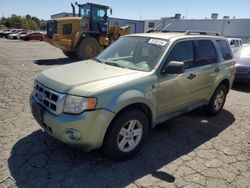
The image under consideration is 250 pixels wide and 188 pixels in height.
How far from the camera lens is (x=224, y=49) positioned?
18.4 feet

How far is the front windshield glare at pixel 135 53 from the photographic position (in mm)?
4012

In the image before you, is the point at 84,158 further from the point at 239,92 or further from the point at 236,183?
the point at 239,92

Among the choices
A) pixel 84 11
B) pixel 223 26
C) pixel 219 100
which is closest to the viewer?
pixel 219 100

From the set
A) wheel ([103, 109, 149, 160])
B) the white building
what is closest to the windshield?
wheel ([103, 109, 149, 160])

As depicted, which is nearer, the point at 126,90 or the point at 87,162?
the point at 126,90

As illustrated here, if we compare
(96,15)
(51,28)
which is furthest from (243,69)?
(51,28)

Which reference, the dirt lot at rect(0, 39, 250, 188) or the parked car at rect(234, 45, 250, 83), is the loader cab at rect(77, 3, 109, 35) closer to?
the parked car at rect(234, 45, 250, 83)

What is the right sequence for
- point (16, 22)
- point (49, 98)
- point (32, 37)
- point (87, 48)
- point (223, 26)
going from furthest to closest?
1. point (16, 22)
2. point (223, 26)
3. point (32, 37)
4. point (87, 48)
5. point (49, 98)

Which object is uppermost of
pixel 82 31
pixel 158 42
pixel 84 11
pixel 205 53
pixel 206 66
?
pixel 84 11

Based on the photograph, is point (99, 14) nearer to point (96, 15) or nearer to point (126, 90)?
point (96, 15)

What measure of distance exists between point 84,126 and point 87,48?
11129 millimetres

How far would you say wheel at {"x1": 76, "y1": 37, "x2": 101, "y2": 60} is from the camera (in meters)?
13.4

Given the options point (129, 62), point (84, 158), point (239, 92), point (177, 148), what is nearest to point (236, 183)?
point (177, 148)

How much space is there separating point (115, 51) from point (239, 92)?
202 inches
